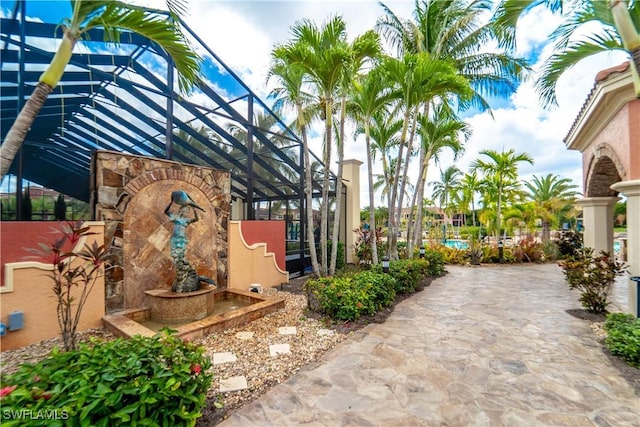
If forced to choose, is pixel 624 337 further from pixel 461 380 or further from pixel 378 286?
pixel 378 286

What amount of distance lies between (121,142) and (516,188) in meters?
17.1

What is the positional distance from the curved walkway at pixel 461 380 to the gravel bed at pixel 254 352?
17 cm

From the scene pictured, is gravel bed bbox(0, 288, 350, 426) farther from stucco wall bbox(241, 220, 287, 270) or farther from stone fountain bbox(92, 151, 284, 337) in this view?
stucco wall bbox(241, 220, 287, 270)

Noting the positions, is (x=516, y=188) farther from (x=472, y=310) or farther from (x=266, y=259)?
(x=266, y=259)

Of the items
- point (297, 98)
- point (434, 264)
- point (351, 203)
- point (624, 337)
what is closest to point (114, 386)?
point (624, 337)

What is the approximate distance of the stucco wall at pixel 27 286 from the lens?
3541 mm

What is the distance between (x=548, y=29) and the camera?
4164 mm

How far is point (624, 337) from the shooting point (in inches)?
139

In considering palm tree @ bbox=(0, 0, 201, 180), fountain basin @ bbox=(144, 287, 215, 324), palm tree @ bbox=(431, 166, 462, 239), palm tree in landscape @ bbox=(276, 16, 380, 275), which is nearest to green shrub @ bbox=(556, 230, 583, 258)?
palm tree @ bbox=(431, 166, 462, 239)

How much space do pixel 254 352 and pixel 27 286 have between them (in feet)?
11.0

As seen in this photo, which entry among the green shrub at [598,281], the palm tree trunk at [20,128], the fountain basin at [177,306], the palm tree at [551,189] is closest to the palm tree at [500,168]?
the palm tree at [551,189]

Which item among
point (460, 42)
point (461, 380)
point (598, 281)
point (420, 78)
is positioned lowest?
point (461, 380)

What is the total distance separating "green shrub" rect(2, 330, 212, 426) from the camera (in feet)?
5.45

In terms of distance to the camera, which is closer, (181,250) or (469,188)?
(181,250)
